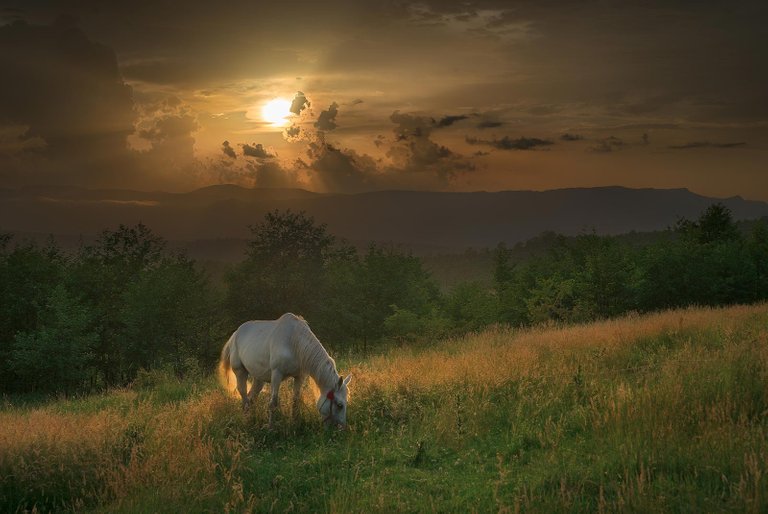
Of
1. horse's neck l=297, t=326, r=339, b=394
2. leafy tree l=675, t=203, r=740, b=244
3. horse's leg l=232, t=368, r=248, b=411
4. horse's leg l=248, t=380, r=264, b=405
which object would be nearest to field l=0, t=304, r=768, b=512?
horse's leg l=232, t=368, r=248, b=411

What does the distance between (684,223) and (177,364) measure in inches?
1690

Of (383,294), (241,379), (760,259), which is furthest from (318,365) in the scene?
(760,259)

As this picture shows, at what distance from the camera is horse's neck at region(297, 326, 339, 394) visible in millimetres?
10000

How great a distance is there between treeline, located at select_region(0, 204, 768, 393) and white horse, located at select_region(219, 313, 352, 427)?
1904 cm

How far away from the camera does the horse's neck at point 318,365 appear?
10000mm

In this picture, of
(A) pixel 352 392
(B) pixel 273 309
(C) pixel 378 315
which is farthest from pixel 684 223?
(A) pixel 352 392

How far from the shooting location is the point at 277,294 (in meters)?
38.3

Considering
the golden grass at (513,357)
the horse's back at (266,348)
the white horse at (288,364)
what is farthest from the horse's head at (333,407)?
the golden grass at (513,357)

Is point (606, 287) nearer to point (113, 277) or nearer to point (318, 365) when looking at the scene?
point (318, 365)

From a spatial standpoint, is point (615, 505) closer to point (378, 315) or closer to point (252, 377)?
point (252, 377)

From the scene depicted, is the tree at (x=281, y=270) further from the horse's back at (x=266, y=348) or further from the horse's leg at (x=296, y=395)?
the horse's leg at (x=296, y=395)

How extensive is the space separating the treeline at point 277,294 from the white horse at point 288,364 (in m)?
19.0

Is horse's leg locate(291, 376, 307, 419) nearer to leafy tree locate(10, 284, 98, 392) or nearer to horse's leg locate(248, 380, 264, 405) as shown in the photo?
horse's leg locate(248, 380, 264, 405)

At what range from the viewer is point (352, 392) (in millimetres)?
11078
